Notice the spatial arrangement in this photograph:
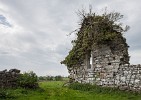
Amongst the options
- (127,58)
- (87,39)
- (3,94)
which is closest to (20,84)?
(3,94)

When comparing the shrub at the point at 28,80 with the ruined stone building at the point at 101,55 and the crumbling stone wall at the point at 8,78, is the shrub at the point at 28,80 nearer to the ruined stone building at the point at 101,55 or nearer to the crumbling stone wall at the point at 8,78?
the crumbling stone wall at the point at 8,78

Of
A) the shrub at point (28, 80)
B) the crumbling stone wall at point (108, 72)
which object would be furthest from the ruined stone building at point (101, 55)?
the shrub at point (28, 80)

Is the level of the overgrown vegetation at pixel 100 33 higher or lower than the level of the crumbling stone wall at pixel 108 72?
higher

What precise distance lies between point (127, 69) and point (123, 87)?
1344 millimetres

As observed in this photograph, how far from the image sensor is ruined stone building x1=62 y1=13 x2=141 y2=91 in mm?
22812

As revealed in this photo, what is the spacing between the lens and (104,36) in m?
24.4

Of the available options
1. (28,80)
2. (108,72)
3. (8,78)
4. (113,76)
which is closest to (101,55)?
(108,72)

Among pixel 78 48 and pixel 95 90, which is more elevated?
pixel 78 48

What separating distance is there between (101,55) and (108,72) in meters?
1.81

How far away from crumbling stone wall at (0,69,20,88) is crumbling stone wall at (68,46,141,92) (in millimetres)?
5906

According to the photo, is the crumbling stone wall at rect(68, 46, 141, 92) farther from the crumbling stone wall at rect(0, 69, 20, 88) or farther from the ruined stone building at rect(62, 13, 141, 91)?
the crumbling stone wall at rect(0, 69, 20, 88)

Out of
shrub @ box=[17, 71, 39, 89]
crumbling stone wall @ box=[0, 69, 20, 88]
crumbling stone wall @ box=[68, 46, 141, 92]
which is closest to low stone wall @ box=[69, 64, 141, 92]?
crumbling stone wall @ box=[68, 46, 141, 92]

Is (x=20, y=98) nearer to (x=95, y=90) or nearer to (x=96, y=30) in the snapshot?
(x=95, y=90)

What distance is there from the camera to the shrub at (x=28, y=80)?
22297 mm
